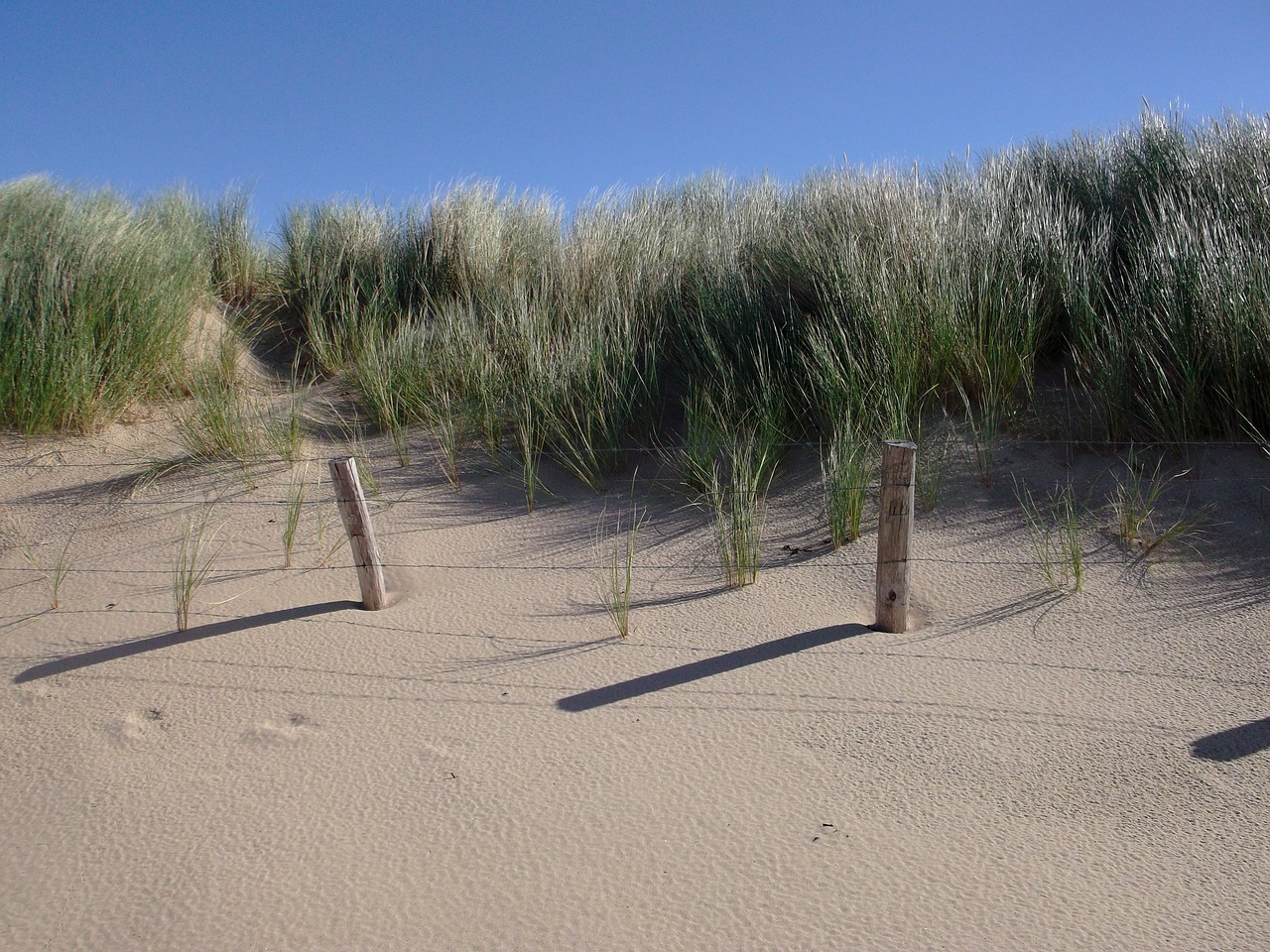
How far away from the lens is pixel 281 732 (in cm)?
371

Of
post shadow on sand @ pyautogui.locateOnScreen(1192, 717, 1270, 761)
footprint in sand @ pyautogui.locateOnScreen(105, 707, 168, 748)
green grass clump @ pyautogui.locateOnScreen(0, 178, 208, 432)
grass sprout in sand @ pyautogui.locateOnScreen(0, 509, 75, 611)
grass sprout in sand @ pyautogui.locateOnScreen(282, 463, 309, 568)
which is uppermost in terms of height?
green grass clump @ pyautogui.locateOnScreen(0, 178, 208, 432)

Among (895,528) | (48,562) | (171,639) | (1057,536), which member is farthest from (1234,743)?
(48,562)

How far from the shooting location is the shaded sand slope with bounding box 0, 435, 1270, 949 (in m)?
2.77

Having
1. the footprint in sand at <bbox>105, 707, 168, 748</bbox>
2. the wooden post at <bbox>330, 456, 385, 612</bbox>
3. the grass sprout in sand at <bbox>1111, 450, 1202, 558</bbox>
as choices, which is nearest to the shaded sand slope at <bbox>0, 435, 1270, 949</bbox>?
the footprint in sand at <bbox>105, 707, 168, 748</bbox>

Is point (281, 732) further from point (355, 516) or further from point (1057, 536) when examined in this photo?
point (1057, 536)

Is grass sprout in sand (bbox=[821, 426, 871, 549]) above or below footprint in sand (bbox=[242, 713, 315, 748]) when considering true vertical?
above

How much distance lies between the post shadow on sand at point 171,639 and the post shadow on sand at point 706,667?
1484 millimetres

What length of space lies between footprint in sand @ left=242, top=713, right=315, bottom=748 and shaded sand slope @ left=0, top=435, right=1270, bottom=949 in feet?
0.05

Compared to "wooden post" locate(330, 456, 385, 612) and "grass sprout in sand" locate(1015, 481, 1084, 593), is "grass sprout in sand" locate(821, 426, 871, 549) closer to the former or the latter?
"grass sprout in sand" locate(1015, 481, 1084, 593)

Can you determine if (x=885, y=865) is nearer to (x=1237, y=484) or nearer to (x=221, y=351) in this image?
(x=1237, y=484)

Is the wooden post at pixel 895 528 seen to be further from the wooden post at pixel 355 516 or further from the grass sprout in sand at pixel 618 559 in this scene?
the wooden post at pixel 355 516

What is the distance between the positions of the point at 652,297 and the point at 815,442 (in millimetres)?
2281

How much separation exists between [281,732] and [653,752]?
4.54 ft

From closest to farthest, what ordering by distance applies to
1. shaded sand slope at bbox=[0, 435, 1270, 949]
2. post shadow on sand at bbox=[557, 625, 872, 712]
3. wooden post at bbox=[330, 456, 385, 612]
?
shaded sand slope at bbox=[0, 435, 1270, 949] < post shadow on sand at bbox=[557, 625, 872, 712] < wooden post at bbox=[330, 456, 385, 612]
